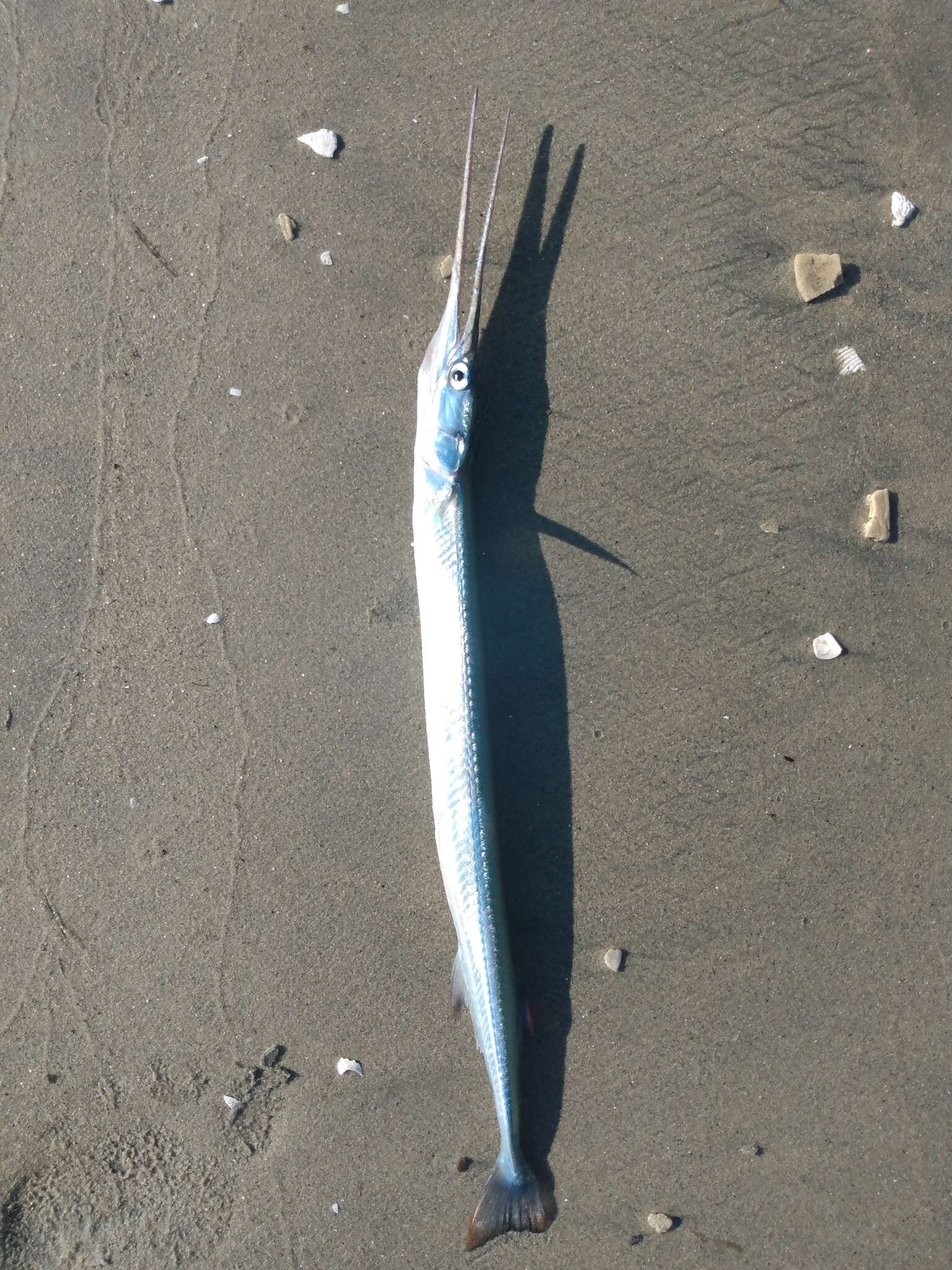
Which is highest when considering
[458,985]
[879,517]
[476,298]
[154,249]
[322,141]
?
[322,141]

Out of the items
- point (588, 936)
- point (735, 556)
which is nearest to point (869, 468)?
point (735, 556)

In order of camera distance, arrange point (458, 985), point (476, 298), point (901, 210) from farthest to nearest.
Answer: point (901, 210) → point (458, 985) → point (476, 298)

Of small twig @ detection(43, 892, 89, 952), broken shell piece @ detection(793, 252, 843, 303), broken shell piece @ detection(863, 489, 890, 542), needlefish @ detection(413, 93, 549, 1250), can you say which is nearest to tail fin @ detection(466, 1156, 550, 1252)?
needlefish @ detection(413, 93, 549, 1250)

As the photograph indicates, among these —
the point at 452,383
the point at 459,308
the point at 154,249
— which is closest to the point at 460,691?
the point at 452,383

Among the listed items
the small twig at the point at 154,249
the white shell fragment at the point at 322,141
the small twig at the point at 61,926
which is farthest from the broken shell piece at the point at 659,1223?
the white shell fragment at the point at 322,141

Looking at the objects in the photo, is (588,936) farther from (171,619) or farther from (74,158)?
(74,158)

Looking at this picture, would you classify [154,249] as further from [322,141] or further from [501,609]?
[501,609]

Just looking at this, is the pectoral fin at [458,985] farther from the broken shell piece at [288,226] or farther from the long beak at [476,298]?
the broken shell piece at [288,226]
